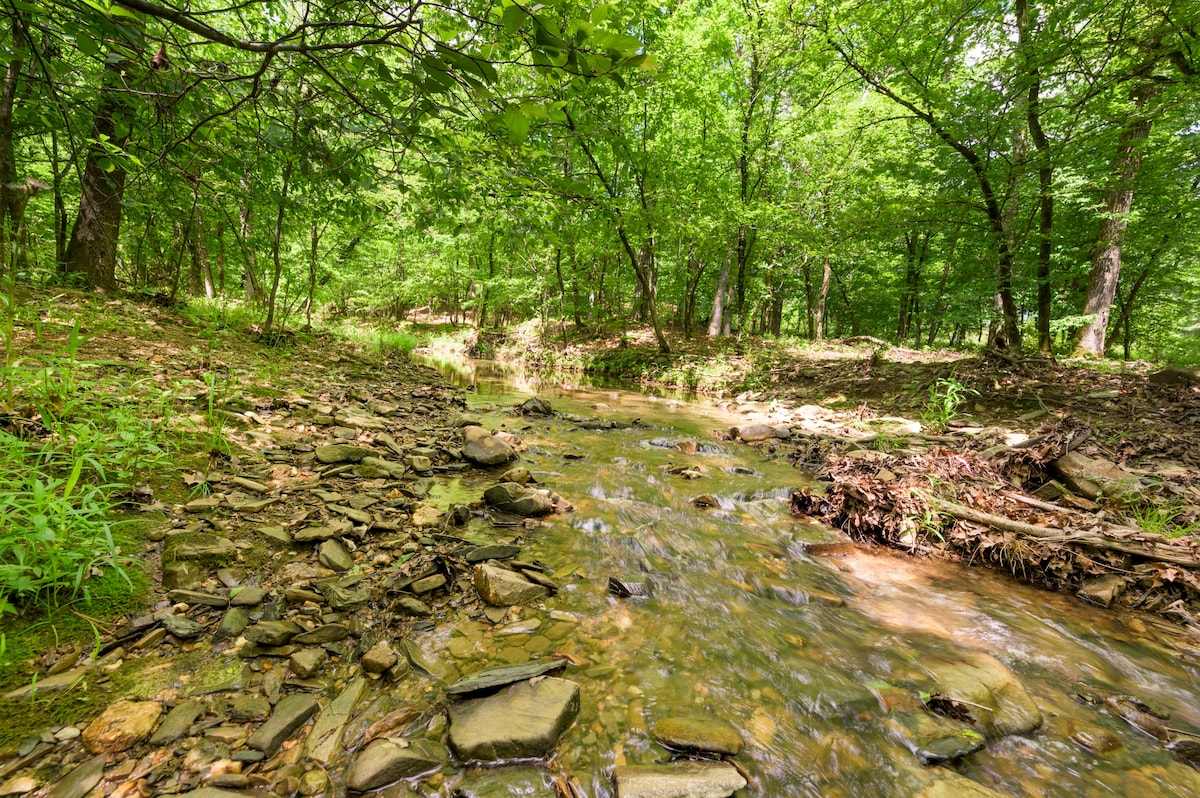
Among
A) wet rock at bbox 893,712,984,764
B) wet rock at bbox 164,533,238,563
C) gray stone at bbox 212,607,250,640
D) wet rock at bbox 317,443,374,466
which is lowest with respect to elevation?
wet rock at bbox 893,712,984,764

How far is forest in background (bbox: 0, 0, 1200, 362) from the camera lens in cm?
197

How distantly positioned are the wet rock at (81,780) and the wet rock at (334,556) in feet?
4.19

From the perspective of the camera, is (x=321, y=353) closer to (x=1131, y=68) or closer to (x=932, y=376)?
(x=932, y=376)

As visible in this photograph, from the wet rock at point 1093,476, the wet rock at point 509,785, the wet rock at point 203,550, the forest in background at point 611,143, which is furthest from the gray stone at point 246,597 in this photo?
the wet rock at point 1093,476

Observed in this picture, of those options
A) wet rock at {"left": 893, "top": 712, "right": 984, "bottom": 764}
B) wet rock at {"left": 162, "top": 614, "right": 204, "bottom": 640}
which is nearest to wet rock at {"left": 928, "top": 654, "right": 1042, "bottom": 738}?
wet rock at {"left": 893, "top": 712, "right": 984, "bottom": 764}

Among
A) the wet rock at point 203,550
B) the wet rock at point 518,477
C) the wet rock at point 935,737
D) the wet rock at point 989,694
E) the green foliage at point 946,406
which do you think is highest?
the green foliage at point 946,406

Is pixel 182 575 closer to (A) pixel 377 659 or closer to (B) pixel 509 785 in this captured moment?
(A) pixel 377 659

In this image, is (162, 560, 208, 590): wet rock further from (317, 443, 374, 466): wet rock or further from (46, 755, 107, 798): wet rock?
(317, 443, 374, 466): wet rock

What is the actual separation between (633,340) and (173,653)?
18.3 m

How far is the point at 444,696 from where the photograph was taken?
83.8 inches

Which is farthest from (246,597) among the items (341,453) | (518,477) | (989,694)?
(989,694)

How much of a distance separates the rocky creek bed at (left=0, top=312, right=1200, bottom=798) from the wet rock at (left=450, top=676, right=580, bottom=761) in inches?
0.4

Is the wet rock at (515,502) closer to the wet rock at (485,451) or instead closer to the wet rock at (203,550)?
the wet rock at (485,451)

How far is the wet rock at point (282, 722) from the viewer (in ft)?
5.66
